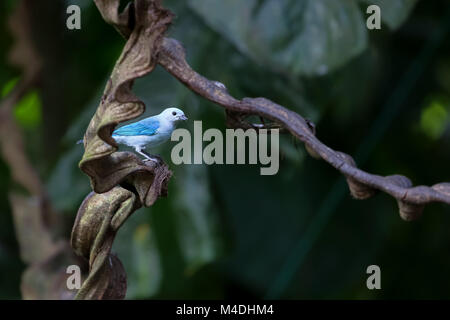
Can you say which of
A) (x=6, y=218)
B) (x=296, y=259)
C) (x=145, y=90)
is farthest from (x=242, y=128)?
(x=6, y=218)

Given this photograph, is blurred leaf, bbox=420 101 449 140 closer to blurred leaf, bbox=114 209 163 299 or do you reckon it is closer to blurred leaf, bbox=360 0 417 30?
blurred leaf, bbox=360 0 417 30

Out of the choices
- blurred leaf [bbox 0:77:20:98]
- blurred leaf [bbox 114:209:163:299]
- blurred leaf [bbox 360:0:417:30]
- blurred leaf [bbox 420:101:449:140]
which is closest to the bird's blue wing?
blurred leaf [bbox 114:209:163:299]

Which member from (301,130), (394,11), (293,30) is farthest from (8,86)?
(301,130)

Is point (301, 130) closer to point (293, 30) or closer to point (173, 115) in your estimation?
point (173, 115)

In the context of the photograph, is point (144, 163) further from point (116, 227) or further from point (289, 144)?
point (289, 144)

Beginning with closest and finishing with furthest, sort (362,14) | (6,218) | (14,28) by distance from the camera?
(362,14) < (14,28) < (6,218)

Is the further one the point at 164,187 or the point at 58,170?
the point at 58,170
